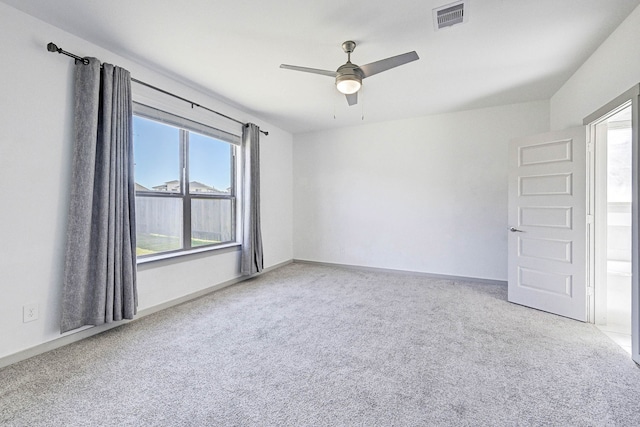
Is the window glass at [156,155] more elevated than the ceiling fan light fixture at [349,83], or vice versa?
the ceiling fan light fixture at [349,83]

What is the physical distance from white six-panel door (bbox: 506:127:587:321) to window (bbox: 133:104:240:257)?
391cm

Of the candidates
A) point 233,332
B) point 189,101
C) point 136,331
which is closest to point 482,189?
point 233,332

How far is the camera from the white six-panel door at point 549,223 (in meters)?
2.86

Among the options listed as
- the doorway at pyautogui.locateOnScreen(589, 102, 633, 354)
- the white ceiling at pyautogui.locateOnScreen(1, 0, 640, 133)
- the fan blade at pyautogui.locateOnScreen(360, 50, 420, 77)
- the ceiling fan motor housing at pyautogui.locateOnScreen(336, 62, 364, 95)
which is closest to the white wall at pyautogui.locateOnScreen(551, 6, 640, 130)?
the white ceiling at pyautogui.locateOnScreen(1, 0, 640, 133)

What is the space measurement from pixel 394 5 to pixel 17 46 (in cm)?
287

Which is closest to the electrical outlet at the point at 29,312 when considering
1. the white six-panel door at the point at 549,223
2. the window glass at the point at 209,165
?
the window glass at the point at 209,165

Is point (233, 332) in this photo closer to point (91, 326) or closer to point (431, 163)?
point (91, 326)

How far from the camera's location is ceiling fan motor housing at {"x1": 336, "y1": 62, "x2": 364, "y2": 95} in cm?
238

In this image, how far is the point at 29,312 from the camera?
83.7 inches

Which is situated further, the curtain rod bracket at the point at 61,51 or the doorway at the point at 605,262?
the doorway at the point at 605,262

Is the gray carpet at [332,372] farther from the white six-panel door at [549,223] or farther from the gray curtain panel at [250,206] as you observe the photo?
the gray curtain panel at [250,206]

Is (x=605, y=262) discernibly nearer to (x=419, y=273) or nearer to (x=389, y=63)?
(x=419, y=273)

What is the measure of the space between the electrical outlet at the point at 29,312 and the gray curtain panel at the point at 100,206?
0.17 meters

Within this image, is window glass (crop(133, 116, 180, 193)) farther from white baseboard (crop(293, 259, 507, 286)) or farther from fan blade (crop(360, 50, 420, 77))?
white baseboard (crop(293, 259, 507, 286))
